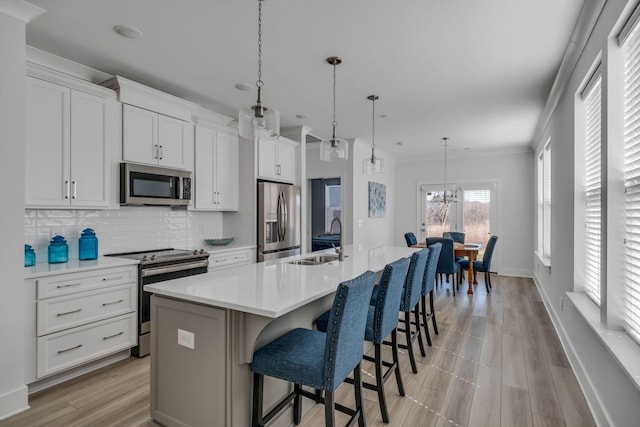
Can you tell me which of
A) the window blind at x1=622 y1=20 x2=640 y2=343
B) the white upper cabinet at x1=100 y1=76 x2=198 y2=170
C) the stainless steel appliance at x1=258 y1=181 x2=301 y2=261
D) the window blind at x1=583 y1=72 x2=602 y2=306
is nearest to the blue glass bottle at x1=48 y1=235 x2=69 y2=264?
the white upper cabinet at x1=100 y1=76 x2=198 y2=170

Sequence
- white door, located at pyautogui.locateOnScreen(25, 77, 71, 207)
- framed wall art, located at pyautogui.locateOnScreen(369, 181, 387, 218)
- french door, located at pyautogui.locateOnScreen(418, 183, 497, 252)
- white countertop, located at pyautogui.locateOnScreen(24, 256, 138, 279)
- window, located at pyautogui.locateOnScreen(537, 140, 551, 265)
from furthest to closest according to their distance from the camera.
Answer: french door, located at pyautogui.locateOnScreen(418, 183, 497, 252)
framed wall art, located at pyautogui.locateOnScreen(369, 181, 387, 218)
window, located at pyautogui.locateOnScreen(537, 140, 551, 265)
white door, located at pyautogui.locateOnScreen(25, 77, 71, 207)
white countertop, located at pyautogui.locateOnScreen(24, 256, 138, 279)

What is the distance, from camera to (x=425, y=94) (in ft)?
12.8

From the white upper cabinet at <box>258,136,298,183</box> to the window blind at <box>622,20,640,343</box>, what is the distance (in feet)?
11.1

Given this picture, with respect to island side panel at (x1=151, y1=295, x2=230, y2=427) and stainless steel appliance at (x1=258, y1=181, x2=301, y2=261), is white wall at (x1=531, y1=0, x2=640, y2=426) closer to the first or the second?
island side panel at (x1=151, y1=295, x2=230, y2=427)

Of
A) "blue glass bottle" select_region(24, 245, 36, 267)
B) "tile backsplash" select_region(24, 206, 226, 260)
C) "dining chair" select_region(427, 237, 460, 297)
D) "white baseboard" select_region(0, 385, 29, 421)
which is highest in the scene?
"tile backsplash" select_region(24, 206, 226, 260)

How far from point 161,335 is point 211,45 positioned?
218 cm

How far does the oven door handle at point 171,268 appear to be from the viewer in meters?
3.08

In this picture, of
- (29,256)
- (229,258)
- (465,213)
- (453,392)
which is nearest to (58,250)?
(29,256)

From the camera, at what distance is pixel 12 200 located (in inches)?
87.3

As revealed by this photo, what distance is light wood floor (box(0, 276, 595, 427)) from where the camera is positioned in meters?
2.15

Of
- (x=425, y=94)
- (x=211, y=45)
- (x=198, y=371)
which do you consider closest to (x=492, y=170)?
(x=425, y=94)

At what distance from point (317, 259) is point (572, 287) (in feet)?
7.15

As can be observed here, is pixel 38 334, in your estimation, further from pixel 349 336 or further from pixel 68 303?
pixel 349 336

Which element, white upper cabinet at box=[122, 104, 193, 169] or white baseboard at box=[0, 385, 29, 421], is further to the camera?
white upper cabinet at box=[122, 104, 193, 169]
